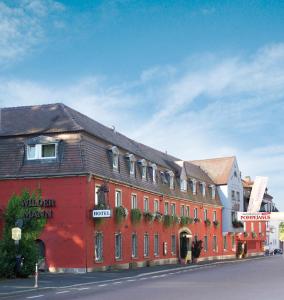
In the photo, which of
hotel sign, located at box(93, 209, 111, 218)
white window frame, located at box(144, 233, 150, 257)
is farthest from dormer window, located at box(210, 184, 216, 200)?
hotel sign, located at box(93, 209, 111, 218)

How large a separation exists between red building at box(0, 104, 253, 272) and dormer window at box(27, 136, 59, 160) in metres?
0.06

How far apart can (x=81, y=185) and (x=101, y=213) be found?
2.12 metres

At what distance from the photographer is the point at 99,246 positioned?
124 feet

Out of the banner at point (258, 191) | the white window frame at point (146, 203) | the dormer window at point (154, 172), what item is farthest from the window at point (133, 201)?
the banner at point (258, 191)

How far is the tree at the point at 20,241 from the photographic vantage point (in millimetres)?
28016

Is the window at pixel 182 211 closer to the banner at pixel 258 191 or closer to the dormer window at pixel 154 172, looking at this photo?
Result: the dormer window at pixel 154 172

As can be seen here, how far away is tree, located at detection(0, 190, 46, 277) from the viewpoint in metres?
28.0

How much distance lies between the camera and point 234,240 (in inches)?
2916

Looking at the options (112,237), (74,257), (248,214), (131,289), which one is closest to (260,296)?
(131,289)

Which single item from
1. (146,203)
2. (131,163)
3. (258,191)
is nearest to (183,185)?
(146,203)

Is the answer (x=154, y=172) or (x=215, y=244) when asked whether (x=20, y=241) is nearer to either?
(x=154, y=172)

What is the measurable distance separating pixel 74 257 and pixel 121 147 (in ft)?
34.5

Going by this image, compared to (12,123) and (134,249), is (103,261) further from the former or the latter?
(12,123)

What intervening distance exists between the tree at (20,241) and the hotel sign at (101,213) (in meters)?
3.08
